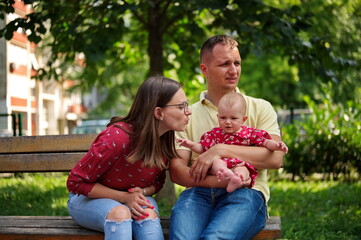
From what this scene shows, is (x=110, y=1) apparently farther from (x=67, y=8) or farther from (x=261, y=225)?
(x=261, y=225)

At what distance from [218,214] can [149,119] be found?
2.21 ft

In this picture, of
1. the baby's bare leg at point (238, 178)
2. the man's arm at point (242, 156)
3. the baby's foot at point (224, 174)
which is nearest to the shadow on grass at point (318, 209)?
the man's arm at point (242, 156)

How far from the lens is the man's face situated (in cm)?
336

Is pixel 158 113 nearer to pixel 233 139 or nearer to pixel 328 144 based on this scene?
pixel 233 139

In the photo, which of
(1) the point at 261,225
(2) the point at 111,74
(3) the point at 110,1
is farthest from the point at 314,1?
(1) the point at 261,225

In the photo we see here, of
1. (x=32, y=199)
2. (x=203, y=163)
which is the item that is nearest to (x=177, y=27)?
(x=32, y=199)

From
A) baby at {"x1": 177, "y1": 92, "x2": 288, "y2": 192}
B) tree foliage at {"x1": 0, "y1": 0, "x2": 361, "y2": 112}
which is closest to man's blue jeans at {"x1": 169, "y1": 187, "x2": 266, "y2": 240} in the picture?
baby at {"x1": 177, "y1": 92, "x2": 288, "y2": 192}

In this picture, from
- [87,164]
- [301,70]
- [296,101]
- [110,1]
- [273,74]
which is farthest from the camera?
[296,101]

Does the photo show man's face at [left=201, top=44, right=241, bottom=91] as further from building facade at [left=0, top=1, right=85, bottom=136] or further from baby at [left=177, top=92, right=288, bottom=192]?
building facade at [left=0, top=1, right=85, bottom=136]

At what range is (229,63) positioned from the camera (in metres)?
3.37

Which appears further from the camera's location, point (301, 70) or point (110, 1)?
point (301, 70)

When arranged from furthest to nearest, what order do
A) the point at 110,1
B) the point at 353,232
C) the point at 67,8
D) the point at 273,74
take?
the point at 273,74 < the point at 67,8 < the point at 110,1 < the point at 353,232

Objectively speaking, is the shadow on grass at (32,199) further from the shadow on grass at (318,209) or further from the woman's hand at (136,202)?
the woman's hand at (136,202)

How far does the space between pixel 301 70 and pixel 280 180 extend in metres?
3.65
